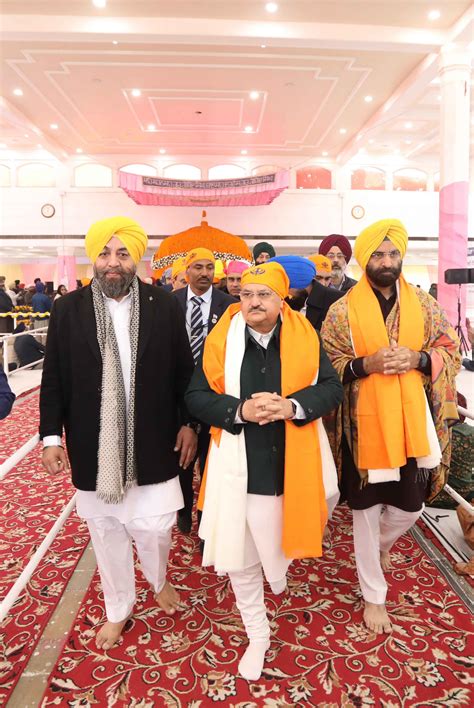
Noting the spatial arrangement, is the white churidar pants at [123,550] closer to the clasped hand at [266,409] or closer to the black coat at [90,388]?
the black coat at [90,388]

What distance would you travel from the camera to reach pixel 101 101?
1160 cm

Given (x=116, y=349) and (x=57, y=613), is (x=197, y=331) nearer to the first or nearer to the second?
(x=116, y=349)

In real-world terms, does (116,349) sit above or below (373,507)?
above

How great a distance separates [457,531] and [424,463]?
1.27m

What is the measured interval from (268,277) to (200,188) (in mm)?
13046

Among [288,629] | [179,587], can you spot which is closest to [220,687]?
[288,629]

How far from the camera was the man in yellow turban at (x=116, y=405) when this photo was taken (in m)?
1.93

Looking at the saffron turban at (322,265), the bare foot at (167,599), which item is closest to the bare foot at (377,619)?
the bare foot at (167,599)

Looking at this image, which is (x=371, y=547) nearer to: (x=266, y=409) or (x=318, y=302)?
(x=266, y=409)

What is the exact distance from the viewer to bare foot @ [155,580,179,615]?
2.26 meters

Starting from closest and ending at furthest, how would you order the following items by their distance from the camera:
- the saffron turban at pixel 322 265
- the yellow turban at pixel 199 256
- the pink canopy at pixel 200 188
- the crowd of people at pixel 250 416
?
the crowd of people at pixel 250 416
the yellow turban at pixel 199 256
the saffron turban at pixel 322 265
the pink canopy at pixel 200 188

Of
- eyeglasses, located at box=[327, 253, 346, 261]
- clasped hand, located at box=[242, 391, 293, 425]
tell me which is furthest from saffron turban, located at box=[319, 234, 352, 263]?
clasped hand, located at box=[242, 391, 293, 425]

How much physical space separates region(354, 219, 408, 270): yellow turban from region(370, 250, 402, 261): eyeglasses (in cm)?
2

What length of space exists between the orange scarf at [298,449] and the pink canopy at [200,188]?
41.1ft
